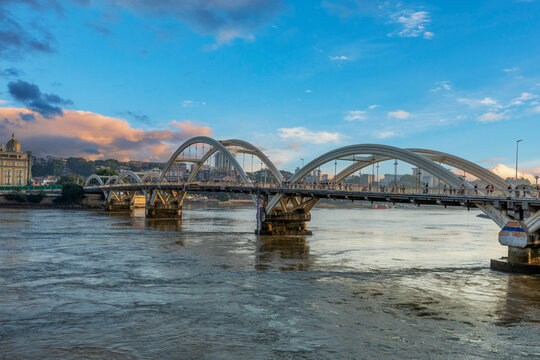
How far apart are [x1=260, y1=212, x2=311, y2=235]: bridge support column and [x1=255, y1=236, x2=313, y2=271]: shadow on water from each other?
174 centimetres

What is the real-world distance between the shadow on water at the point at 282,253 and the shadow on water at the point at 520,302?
1285cm

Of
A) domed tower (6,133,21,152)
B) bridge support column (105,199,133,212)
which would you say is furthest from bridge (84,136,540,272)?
domed tower (6,133,21,152)

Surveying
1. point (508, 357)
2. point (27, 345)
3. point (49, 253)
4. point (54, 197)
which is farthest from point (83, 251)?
point (54, 197)

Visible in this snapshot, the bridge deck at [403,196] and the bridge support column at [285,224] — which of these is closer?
the bridge deck at [403,196]

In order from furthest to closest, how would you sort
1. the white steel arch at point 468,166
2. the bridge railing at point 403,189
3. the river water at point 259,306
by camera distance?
the white steel arch at point 468,166
the bridge railing at point 403,189
the river water at point 259,306

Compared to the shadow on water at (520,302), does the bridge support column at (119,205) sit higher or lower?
higher

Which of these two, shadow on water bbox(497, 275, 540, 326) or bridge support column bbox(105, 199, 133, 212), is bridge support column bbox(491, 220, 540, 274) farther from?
bridge support column bbox(105, 199, 133, 212)

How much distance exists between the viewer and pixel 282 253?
40688 millimetres

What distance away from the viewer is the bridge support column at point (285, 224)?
181 feet

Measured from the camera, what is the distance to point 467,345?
16.2 meters

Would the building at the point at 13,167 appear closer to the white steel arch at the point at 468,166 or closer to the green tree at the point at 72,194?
the green tree at the point at 72,194

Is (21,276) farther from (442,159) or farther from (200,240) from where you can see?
(442,159)

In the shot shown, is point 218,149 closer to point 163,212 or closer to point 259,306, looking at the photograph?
point 163,212

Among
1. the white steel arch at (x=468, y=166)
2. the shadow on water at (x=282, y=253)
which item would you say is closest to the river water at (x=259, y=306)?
the shadow on water at (x=282, y=253)
